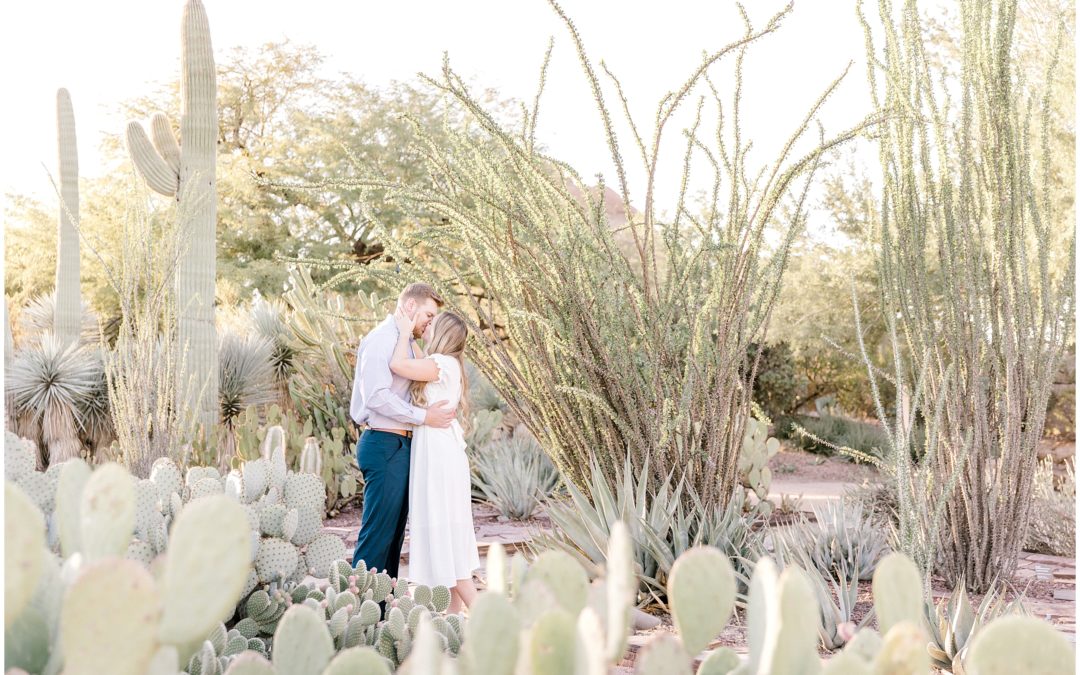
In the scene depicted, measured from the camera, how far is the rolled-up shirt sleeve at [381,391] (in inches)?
169

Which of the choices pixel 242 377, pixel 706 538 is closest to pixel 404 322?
pixel 706 538

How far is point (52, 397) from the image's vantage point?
32.2 ft

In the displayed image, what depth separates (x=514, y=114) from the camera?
24.1 m

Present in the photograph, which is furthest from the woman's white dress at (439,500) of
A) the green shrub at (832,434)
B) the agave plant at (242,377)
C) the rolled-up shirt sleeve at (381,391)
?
the green shrub at (832,434)

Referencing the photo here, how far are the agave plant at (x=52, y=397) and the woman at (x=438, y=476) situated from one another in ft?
22.0

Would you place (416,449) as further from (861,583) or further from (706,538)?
(861,583)

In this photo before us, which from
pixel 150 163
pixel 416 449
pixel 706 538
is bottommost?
pixel 706 538

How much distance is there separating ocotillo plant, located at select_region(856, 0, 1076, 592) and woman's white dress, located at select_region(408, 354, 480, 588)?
7.01 feet

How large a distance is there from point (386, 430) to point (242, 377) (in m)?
7.03

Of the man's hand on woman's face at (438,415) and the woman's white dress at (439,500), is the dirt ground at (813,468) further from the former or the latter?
the man's hand on woman's face at (438,415)

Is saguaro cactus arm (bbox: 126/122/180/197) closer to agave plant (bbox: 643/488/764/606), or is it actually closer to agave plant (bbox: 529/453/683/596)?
agave plant (bbox: 529/453/683/596)

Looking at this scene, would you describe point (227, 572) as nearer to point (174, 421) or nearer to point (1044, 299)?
point (1044, 299)

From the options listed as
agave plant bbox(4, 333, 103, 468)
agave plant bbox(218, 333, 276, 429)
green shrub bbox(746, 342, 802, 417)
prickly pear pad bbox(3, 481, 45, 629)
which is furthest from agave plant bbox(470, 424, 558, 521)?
green shrub bbox(746, 342, 802, 417)

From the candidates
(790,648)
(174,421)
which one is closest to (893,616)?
(790,648)
